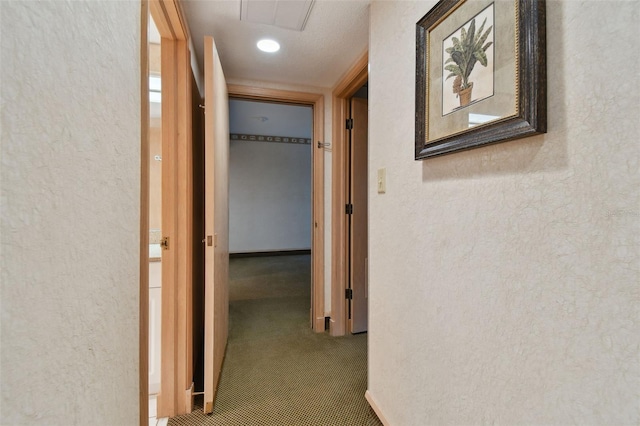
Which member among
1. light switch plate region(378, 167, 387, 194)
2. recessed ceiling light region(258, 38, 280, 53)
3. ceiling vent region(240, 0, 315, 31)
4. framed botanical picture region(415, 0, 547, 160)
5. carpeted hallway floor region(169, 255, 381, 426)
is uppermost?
recessed ceiling light region(258, 38, 280, 53)

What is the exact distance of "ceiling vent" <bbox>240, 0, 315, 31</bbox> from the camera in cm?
141

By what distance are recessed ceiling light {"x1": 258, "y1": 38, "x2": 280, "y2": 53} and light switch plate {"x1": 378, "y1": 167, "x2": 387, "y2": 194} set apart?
1.13 meters

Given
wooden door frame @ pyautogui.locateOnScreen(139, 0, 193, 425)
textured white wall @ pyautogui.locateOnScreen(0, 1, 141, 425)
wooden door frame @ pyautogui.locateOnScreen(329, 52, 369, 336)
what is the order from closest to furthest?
textured white wall @ pyautogui.locateOnScreen(0, 1, 141, 425) → wooden door frame @ pyautogui.locateOnScreen(139, 0, 193, 425) → wooden door frame @ pyautogui.locateOnScreen(329, 52, 369, 336)

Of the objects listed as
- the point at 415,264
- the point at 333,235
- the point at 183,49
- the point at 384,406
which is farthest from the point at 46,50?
the point at 333,235

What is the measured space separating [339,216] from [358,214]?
0.57ft

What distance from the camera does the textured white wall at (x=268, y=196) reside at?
18.6ft

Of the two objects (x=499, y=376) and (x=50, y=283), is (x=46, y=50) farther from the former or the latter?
(x=499, y=376)

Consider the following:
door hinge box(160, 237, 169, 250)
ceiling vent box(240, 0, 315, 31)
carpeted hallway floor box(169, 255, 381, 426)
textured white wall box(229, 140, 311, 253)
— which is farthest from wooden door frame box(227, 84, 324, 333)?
textured white wall box(229, 140, 311, 253)

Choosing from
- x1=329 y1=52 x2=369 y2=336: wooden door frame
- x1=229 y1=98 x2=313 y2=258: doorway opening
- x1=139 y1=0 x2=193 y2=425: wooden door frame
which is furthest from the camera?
x1=229 y1=98 x2=313 y2=258: doorway opening

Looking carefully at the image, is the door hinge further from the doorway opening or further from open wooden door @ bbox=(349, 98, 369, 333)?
the doorway opening

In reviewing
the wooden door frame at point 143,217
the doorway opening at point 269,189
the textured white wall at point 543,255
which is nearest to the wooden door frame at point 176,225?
the wooden door frame at point 143,217

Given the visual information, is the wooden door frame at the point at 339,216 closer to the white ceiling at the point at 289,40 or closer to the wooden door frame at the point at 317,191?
the wooden door frame at the point at 317,191

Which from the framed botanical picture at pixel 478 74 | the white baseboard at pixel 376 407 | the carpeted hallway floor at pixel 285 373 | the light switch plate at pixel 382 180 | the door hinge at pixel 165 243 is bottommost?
the carpeted hallway floor at pixel 285 373

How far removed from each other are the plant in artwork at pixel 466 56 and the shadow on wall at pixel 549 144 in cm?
17
